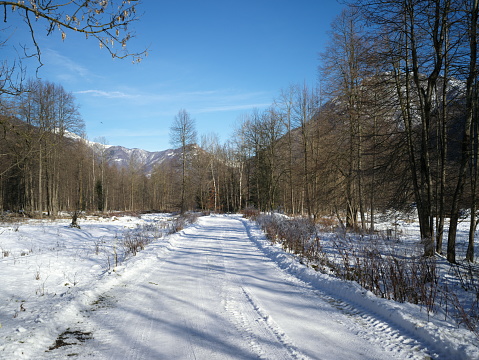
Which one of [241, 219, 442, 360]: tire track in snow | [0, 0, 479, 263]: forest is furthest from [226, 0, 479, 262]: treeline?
[241, 219, 442, 360]: tire track in snow

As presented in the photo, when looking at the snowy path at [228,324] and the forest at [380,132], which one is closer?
the snowy path at [228,324]

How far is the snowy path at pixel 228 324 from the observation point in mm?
3101

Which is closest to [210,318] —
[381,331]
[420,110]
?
[381,331]

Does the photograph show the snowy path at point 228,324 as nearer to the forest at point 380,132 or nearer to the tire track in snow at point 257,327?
the tire track in snow at point 257,327

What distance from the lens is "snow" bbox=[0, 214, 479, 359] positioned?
3.11m

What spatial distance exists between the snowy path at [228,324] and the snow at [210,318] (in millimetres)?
15

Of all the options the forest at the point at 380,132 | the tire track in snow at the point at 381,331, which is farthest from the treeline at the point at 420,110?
the tire track in snow at the point at 381,331

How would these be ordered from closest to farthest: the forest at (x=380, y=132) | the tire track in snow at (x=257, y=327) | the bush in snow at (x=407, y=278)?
the tire track in snow at (x=257, y=327) → the bush in snow at (x=407, y=278) → the forest at (x=380, y=132)

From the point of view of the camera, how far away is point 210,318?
4.03 metres

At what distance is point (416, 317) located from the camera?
3.75m

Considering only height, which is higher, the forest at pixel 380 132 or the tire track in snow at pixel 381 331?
the forest at pixel 380 132

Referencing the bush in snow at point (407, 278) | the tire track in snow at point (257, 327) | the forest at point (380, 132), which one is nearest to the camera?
the tire track in snow at point (257, 327)

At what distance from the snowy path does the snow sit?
1 cm

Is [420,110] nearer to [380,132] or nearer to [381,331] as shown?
[380,132]
